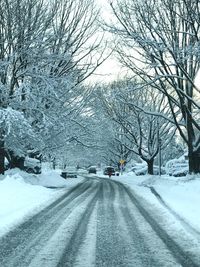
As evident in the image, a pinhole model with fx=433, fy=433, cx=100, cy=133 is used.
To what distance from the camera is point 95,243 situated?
776 cm

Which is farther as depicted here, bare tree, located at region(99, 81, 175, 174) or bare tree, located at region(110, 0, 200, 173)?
bare tree, located at region(99, 81, 175, 174)

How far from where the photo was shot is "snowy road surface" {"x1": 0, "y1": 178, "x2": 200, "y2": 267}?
20.7 feet

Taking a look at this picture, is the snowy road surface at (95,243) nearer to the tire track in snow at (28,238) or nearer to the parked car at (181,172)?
the tire track in snow at (28,238)

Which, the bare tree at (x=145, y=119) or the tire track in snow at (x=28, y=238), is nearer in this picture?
the tire track in snow at (x=28, y=238)

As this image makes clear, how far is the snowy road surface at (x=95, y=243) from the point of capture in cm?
632

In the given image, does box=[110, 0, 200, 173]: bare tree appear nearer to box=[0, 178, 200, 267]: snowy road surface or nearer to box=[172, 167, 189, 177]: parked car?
box=[0, 178, 200, 267]: snowy road surface

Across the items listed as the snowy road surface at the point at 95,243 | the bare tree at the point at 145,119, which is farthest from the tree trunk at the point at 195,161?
the snowy road surface at the point at 95,243

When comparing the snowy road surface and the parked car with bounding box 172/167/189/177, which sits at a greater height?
the parked car with bounding box 172/167/189/177

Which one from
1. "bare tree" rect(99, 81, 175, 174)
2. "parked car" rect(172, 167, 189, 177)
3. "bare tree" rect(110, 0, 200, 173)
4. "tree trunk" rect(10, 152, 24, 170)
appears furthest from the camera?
"parked car" rect(172, 167, 189, 177)

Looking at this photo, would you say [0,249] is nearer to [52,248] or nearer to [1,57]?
[52,248]

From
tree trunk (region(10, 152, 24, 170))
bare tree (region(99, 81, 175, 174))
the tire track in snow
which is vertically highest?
bare tree (region(99, 81, 175, 174))

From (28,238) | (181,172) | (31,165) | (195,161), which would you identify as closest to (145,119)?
(181,172)

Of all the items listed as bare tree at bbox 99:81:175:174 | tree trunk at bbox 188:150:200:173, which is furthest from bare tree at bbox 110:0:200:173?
bare tree at bbox 99:81:175:174

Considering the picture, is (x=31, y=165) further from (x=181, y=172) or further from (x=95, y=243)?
(x=95, y=243)
